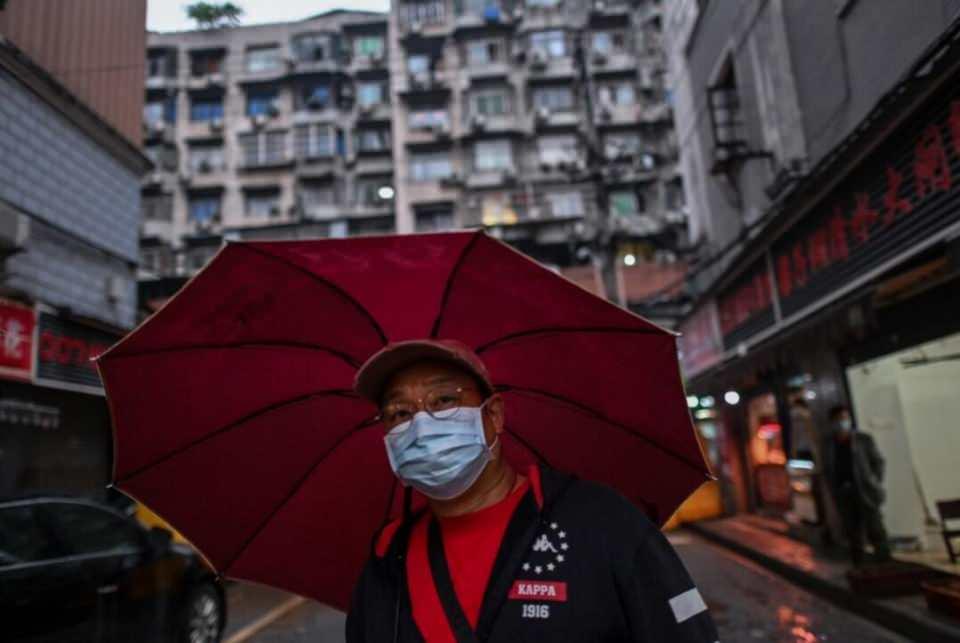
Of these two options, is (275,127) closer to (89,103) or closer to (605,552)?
(89,103)

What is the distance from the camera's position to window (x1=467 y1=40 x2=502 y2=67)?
119ft

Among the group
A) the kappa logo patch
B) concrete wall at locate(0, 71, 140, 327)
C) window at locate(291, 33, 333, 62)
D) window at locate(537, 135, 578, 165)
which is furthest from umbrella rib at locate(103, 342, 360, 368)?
window at locate(291, 33, 333, 62)

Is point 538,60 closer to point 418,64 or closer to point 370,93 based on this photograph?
point 418,64

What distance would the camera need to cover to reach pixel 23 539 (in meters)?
4.65

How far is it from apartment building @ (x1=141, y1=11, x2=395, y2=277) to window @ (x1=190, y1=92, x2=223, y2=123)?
0.05 metres

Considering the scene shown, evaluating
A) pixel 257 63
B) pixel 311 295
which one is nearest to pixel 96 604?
pixel 311 295

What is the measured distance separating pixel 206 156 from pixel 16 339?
93.8ft

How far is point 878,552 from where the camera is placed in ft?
25.1

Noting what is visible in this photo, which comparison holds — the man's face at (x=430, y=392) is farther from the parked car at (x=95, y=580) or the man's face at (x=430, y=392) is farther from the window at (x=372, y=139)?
the window at (x=372, y=139)

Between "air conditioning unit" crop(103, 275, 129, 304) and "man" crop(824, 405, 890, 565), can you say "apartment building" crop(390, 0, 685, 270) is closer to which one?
"air conditioning unit" crop(103, 275, 129, 304)

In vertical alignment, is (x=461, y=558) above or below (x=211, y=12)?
below

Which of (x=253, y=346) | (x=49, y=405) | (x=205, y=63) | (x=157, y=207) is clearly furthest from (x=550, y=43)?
(x=253, y=346)

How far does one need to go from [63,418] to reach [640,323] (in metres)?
12.3

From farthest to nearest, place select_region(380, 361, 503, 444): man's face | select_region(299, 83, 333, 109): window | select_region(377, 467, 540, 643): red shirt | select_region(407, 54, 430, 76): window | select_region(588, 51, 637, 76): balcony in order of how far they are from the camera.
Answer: select_region(299, 83, 333, 109): window, select_region(407, 54, 430, 76): window, select_region(588, 51, 637, 76): balcony, select_region(380, 361, 503, 444): man's face, select_region(377, 467, 540, 643): red shirt
